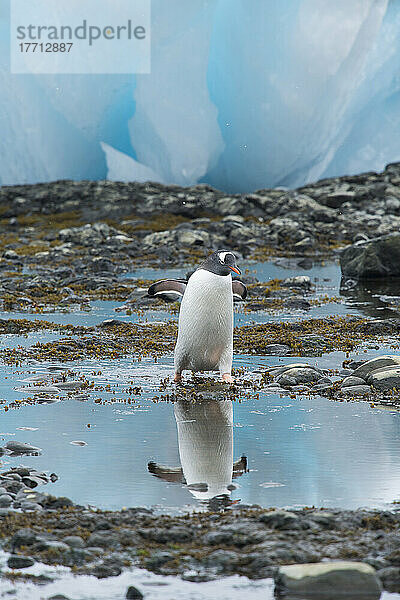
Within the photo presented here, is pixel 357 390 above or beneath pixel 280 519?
above

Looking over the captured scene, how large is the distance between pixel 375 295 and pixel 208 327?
230 inches

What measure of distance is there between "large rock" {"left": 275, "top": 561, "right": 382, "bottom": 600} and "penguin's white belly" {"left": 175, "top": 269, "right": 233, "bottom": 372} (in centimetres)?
371

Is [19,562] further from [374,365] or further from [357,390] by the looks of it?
[374,365]

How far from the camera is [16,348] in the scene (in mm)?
7633

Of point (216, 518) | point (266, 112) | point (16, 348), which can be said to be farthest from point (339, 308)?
point (266, 112)

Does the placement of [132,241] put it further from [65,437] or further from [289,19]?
[65,437]

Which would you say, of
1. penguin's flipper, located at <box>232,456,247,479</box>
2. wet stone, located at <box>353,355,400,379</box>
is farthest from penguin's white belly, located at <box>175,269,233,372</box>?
penguin's flipper, located at <box>232,456,247,479</box>

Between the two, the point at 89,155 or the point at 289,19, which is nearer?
the point at 289,19

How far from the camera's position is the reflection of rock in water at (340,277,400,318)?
1015 cm

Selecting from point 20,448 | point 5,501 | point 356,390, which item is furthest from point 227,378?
point 5,501

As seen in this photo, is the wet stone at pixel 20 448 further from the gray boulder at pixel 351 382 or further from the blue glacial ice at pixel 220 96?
the blue glacial ice at pixel 220 96

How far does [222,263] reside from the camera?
21.2 ft

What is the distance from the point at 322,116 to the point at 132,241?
949cm

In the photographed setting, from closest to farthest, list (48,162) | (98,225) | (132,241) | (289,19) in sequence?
1. (132,241)
2. (98,225)
3. (289,19)
4. (48,162)
